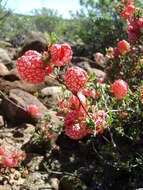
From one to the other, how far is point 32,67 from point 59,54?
7.5 inches

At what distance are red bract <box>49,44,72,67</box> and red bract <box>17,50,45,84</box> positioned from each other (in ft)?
0.28

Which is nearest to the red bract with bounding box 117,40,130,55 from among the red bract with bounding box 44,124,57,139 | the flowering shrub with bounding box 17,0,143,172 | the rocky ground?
the flowering shrub with bounding box 17,0,143,172

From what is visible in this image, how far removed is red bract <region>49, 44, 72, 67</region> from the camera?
1.79 metres

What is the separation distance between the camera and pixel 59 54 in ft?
5.97

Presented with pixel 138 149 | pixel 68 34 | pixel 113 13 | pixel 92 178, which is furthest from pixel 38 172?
pixel 68 34

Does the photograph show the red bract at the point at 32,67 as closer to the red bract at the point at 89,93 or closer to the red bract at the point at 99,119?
the red bract at the point at 99,119

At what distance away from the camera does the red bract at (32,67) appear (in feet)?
5.94

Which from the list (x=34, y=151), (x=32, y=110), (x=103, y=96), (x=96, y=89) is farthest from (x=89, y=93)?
(x=32, y=110)

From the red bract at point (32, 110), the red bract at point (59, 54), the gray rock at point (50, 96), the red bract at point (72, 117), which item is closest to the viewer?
the red bract at point (59, 54)

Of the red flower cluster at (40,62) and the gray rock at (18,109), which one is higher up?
the red flower cluster at (40,62)

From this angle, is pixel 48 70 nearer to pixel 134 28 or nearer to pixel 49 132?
pixel 49 132

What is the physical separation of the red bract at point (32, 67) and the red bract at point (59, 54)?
8 centimetres

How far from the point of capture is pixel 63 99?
2771mm

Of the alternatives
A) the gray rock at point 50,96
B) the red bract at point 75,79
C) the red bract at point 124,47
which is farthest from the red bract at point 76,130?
the gray rock at point 50,96
